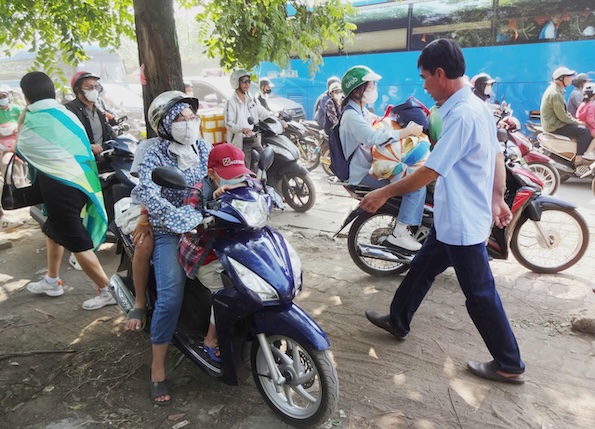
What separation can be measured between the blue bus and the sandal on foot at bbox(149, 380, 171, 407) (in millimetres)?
7298

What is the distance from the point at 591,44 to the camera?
27.8 feet

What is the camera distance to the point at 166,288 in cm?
254

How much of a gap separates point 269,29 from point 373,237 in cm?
211

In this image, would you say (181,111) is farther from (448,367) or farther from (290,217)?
(290,217)

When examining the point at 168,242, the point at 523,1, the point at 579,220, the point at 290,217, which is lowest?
the point at 290,217

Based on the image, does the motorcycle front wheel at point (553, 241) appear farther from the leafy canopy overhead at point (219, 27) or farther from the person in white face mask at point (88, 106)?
the person in white face mask at point (88, 106)

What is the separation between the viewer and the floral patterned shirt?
7.47 ft

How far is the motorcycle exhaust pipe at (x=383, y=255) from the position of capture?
4.02m

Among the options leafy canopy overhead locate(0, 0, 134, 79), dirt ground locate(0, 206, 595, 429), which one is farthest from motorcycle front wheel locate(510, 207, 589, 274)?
leafy canopy overhead locate(0, 0, 134, 79)

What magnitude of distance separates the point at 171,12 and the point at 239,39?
686 millimetres

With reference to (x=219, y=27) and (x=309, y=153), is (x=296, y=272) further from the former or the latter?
(x=309, y=153)

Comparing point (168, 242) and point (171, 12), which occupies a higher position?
point (171, 12)

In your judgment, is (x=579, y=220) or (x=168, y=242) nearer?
(x=168, y=242)

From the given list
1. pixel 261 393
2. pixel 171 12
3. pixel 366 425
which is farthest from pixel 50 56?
pixel 366 425
